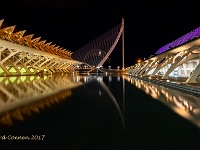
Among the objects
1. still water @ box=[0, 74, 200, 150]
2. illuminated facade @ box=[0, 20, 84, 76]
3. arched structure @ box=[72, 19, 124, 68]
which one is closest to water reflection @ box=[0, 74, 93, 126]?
still water @ box=[0, 74, 200, 150]

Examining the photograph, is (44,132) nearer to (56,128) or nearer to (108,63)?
(56,128)

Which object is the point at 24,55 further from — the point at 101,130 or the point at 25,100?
the point at 101,130

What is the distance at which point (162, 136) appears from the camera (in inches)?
134

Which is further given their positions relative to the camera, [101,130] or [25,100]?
[25,100]

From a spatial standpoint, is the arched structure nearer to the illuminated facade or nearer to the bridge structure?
the illuminated facade

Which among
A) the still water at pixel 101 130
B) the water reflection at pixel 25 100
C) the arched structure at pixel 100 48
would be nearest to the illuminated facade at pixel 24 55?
the arched structure at pixel 100 48

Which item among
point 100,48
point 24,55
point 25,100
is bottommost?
point 25,100

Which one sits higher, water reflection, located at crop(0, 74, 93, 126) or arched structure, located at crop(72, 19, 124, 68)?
arched structure, located at crop(72, 19, 124, 68)

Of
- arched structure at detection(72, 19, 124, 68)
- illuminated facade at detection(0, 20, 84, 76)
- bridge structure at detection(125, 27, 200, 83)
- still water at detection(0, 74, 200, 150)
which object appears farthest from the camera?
arched structure at detection(72, 19, 124, 68)

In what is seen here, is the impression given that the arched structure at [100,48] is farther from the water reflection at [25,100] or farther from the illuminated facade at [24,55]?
the water reflection at [25,100]

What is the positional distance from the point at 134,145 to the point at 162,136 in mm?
617

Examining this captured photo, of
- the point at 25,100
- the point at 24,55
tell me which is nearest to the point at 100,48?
the point at 24,55

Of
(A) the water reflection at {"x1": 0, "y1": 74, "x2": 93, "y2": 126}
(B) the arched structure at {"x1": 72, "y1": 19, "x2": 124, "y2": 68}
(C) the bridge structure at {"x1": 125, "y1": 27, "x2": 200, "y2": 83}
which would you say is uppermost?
(B) the arched structure at {"x1": 72, "y1": 19, "x2": 124, "y2": 68}

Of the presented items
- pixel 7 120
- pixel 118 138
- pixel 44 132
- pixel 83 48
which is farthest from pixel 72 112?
pixel 83 48
